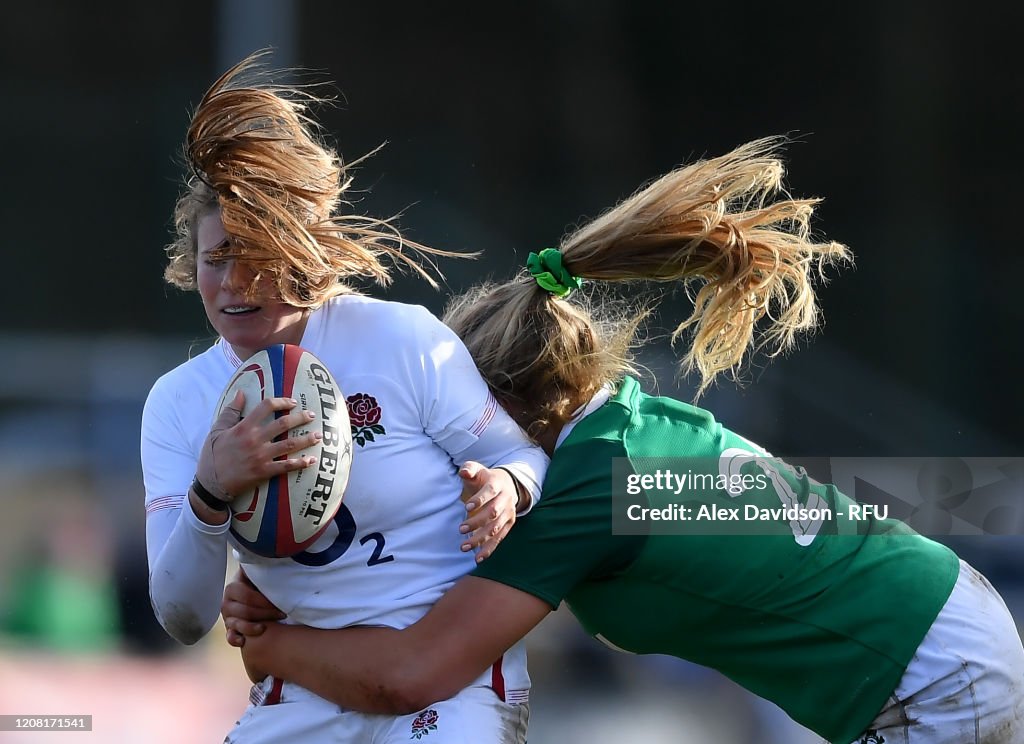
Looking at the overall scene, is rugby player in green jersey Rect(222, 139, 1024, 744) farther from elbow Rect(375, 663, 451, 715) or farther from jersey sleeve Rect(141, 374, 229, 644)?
jersey sleeve Rect(141, 374, 229, 644)

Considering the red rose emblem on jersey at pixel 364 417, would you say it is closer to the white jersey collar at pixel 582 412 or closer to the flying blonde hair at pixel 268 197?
the flying blonde hair at pixel 268 197

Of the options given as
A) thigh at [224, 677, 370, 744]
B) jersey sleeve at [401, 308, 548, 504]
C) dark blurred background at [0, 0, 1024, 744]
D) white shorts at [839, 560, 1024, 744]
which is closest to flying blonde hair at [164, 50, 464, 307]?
jersey sleeve at [401, 308, 548, 504]

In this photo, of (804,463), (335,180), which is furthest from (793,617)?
(804,463)

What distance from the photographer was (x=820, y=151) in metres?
6.26

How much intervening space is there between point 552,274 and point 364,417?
21.5 inches

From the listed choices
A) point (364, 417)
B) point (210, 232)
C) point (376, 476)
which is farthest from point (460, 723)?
point (210, 232)

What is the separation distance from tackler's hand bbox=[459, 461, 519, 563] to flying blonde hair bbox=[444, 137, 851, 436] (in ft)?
1.04

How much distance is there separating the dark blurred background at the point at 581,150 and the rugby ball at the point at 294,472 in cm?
382

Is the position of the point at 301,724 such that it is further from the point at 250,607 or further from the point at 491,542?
the point at 491,542

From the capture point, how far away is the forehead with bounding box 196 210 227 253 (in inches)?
83.4

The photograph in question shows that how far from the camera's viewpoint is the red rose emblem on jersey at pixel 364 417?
213 centimetres

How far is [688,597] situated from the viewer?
2.15 metres

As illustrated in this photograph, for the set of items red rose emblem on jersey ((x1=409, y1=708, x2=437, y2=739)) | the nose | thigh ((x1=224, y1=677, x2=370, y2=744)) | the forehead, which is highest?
the forehead

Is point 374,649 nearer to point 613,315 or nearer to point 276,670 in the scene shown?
point 276,670
